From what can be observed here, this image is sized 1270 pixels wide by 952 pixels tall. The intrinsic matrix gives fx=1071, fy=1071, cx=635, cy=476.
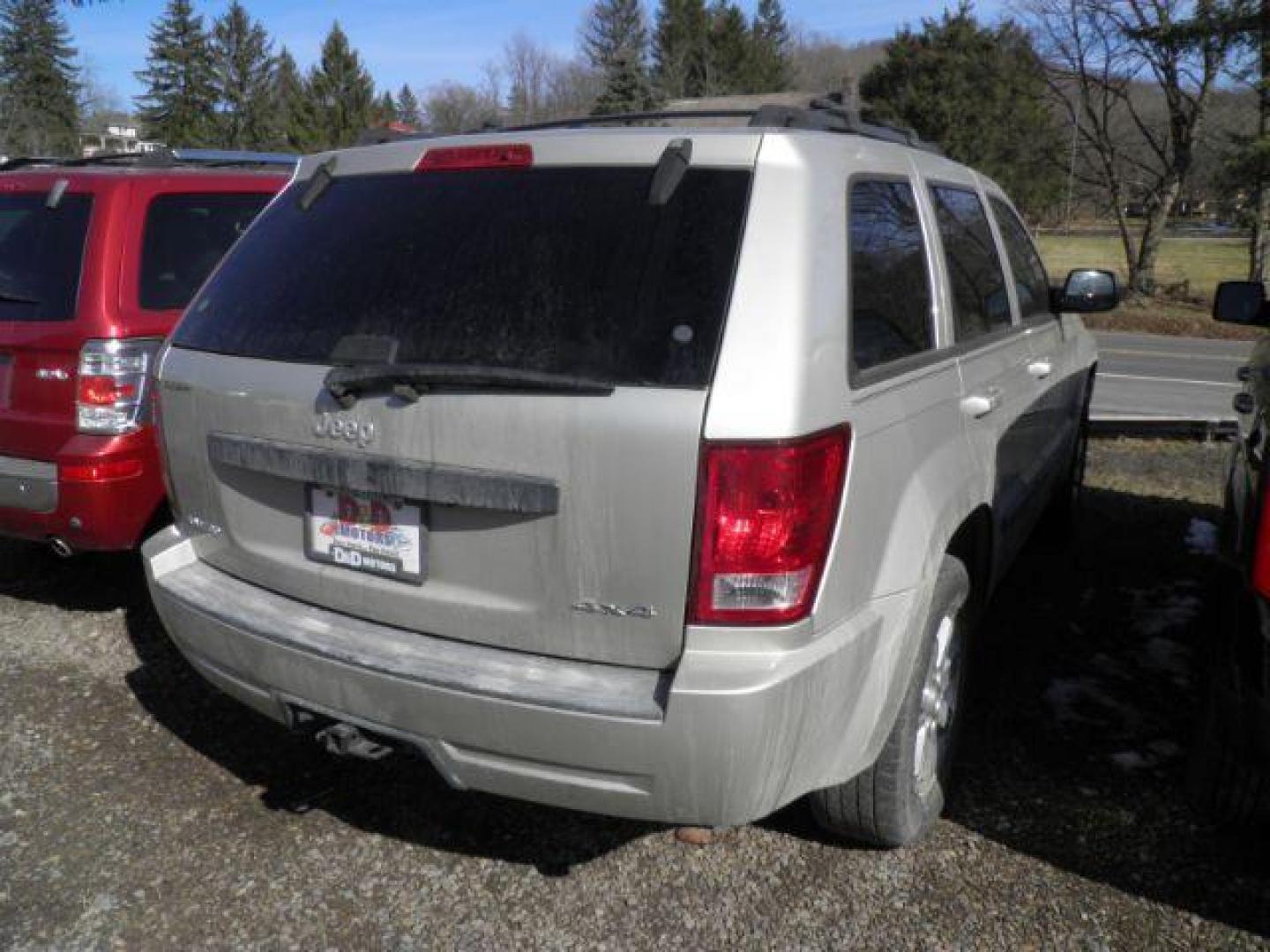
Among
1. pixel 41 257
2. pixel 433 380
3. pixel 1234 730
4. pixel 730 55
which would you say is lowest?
pixel 1234 730

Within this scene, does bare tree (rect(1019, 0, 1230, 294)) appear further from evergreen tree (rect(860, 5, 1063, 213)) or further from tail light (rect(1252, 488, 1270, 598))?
tail light (rect(1252, 488, 1270, 598))

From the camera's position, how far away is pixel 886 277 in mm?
2615

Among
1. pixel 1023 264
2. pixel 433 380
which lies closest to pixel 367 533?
pixel 433 380

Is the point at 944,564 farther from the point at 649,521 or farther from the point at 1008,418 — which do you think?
the point at 649,521

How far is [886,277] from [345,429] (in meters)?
1.34

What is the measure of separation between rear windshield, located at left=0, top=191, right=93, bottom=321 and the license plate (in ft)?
7.43

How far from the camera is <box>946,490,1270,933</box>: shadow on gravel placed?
2879 millimetres

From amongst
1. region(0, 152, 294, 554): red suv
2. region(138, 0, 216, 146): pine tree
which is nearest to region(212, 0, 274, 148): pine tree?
region(138, 0, 216, 146): pine tree

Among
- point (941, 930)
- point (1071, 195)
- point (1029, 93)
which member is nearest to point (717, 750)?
point (941, 930)

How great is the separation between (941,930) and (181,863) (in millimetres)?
1977

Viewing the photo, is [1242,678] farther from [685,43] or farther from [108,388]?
[685,43]

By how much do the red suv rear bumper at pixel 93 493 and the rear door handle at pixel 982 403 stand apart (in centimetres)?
299

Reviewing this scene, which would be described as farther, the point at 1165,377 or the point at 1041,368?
the point at 1165,377

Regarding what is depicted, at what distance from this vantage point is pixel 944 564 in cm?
283
